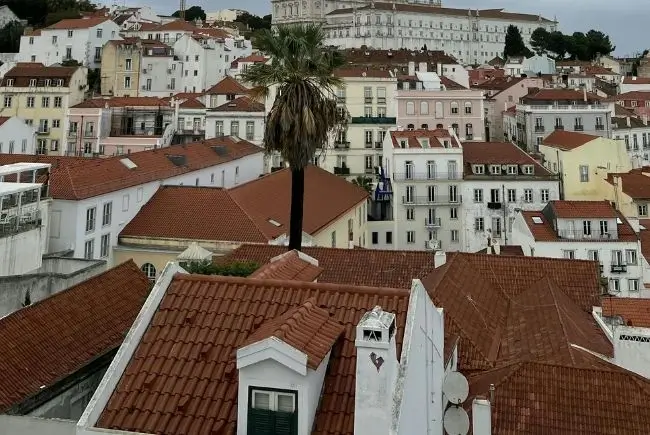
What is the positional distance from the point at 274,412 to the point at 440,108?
5930 cm

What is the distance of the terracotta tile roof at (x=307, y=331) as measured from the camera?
24.4 feet

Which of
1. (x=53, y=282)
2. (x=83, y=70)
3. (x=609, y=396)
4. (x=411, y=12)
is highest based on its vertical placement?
(x=411, y=12)

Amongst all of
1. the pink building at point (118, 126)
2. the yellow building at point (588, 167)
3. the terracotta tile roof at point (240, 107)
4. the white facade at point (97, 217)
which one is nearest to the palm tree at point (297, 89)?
the white facade at point (97, 217)

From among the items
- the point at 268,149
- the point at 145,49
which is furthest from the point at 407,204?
the point at 145,49

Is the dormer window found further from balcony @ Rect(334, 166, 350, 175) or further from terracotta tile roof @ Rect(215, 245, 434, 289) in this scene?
balcony @ Rect(334, 166, 350, 175)

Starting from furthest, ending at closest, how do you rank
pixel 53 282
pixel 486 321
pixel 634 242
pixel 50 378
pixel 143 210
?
pixel 634 242, pixel 143 210, pixel 53 282, pixel 486 321, pixel 50 378

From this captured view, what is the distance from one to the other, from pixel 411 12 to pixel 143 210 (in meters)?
153

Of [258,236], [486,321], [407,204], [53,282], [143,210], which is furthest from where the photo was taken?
[407,204]

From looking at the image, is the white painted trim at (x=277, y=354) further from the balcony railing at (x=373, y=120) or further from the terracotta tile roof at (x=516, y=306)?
the balcony railing at (x=373, y=120)

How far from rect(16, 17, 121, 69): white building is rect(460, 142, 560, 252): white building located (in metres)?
68.2

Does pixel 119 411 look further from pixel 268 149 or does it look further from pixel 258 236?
pixel 258 236

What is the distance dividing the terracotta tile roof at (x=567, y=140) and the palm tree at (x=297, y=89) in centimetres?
3706

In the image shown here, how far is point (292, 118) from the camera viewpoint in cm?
1864

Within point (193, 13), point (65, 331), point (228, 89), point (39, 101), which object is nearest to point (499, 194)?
point (228, 89)
